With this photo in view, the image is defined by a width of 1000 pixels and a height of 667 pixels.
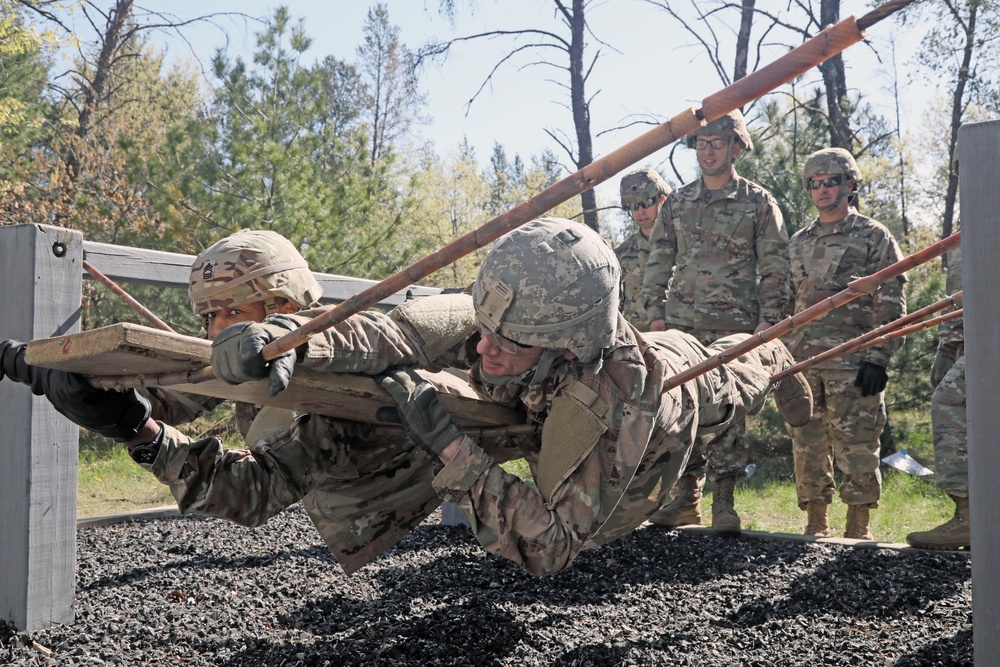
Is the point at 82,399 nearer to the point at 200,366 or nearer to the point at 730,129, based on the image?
the point at 200,366

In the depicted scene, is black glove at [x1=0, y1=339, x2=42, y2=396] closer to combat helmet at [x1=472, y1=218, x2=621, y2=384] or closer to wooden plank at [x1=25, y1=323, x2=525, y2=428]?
wooden plank at [x1=25, y1=323, x2=525, y2=428]

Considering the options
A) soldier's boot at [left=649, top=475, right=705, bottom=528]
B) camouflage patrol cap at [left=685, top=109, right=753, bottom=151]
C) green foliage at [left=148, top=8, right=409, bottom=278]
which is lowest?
soldier's boot at [left=649, top=475, right=705, bottom=528]

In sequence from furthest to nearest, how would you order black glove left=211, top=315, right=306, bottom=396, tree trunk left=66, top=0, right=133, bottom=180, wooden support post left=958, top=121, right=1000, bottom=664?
tree trunk left=66, top=0, right=133, bottom=180, wooden support post left=958, top=121, right=1000, bottom=664, black glove left=211, top=315, right=306, bottom=396

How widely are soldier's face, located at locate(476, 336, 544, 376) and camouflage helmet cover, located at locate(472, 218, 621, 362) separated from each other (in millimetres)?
70

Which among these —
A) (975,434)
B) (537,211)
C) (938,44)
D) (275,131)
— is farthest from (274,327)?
(938,44)

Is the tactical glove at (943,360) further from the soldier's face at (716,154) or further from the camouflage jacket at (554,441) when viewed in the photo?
the camouflage jacket at (554,441)

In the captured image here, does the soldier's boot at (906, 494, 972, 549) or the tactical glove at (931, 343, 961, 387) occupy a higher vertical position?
the tactical glove at (931, 343, 961, 387)

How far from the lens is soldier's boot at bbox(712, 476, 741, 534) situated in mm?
5445

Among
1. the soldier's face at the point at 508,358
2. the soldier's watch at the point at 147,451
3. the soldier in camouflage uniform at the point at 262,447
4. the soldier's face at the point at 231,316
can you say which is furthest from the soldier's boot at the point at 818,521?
the soldier's watch at the point at 147,451

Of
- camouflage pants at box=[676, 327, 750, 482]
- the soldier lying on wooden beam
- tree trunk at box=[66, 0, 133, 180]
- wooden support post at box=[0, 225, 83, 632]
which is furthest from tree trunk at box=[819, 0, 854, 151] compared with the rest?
tree trunk at box=[66, 0, 133, 180]

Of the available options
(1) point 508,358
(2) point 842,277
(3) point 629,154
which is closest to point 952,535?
(2) point 842,277

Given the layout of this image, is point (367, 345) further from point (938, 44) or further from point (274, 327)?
point (938, 44)

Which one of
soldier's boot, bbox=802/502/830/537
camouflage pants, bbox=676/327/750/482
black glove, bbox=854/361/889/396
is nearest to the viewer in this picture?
black glove, bbox=854/361/889/396

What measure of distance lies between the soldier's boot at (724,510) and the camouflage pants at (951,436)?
1.26 meters
